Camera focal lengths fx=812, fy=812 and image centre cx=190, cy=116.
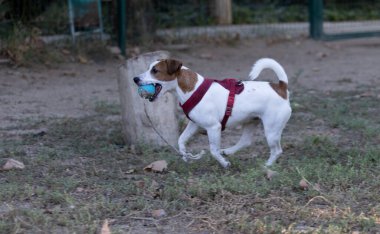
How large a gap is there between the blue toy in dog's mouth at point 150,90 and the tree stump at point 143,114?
3.00ft

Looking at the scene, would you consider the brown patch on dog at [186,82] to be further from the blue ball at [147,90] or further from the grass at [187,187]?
the grass at [187,187]

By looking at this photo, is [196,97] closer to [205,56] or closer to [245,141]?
→ [245,141]

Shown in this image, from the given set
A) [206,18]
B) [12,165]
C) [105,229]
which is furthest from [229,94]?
[206,18]

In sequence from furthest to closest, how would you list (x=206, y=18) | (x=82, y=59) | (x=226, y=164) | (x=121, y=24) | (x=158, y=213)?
(x=206, y=18), (x=121, y=24), (x=82, y=59), (x=226, y=164), (x=158, y=213)

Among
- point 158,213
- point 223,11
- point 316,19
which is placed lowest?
point 316,19

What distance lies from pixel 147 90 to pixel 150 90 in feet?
0.08

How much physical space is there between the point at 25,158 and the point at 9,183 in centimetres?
88

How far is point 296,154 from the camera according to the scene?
7105 mm

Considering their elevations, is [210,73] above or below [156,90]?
below

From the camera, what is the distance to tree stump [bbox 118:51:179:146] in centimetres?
732

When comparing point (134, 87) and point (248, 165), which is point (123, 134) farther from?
point (248, 165)

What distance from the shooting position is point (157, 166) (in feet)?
20.8

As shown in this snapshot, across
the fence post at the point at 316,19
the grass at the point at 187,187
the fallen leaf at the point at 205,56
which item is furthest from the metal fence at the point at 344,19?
the grass at the point at 187,187

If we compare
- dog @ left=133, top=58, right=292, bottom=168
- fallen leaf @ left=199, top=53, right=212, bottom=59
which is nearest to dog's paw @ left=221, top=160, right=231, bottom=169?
dog @ left=133, top=58, right=292, bottom=168
